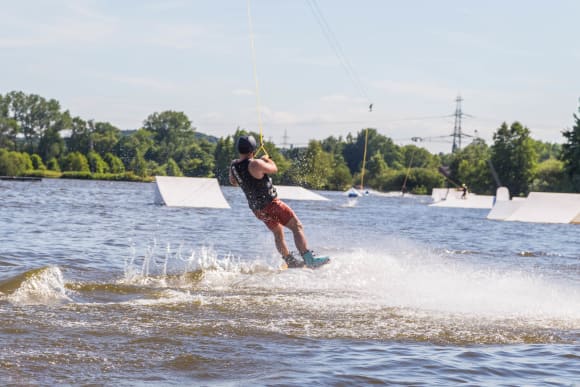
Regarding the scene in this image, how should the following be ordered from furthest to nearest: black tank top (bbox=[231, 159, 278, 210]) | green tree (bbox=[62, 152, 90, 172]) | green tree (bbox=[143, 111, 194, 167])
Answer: green tree (bbox=[143, 111, 194, 167]), green tree (bbox=[62, 152, 90, 172]), black tank top (bbox=[231, 159, 278, 210])

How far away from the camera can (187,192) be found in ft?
119

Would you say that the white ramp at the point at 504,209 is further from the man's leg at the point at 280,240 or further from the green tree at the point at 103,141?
the green tree at the point at 103,141

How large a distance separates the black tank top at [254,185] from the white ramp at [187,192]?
2535 cm

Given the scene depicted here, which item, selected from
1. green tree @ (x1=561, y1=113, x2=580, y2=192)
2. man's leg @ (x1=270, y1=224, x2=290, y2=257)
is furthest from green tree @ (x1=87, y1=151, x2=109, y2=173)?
man's leg @ (x1=270, y1=224, x2=290, y2=257)

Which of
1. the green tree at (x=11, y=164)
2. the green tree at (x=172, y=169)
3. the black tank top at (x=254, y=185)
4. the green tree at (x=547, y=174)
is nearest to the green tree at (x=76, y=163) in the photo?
the green tree at (x=11, y=164)

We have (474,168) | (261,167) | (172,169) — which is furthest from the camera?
(172,169)

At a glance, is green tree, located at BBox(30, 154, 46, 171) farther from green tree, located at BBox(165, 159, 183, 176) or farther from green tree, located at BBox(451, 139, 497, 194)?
green tree, located at BBox(451, 139, 497, 194)

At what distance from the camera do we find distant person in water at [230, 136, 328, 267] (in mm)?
10406

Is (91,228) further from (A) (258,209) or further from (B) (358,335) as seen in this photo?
(B) (358,335)

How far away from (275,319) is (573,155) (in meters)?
70.6

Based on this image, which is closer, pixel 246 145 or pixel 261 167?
pixel 261 167

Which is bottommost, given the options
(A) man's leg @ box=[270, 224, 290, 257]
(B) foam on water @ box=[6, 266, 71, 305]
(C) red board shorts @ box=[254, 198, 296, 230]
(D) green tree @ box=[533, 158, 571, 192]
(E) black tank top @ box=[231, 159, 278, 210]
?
(B) foam on water @ box=[6, 266, 71, 305]

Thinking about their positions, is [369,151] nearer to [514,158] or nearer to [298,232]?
[514,158]

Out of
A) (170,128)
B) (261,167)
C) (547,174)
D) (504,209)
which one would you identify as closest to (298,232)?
(261,167)
